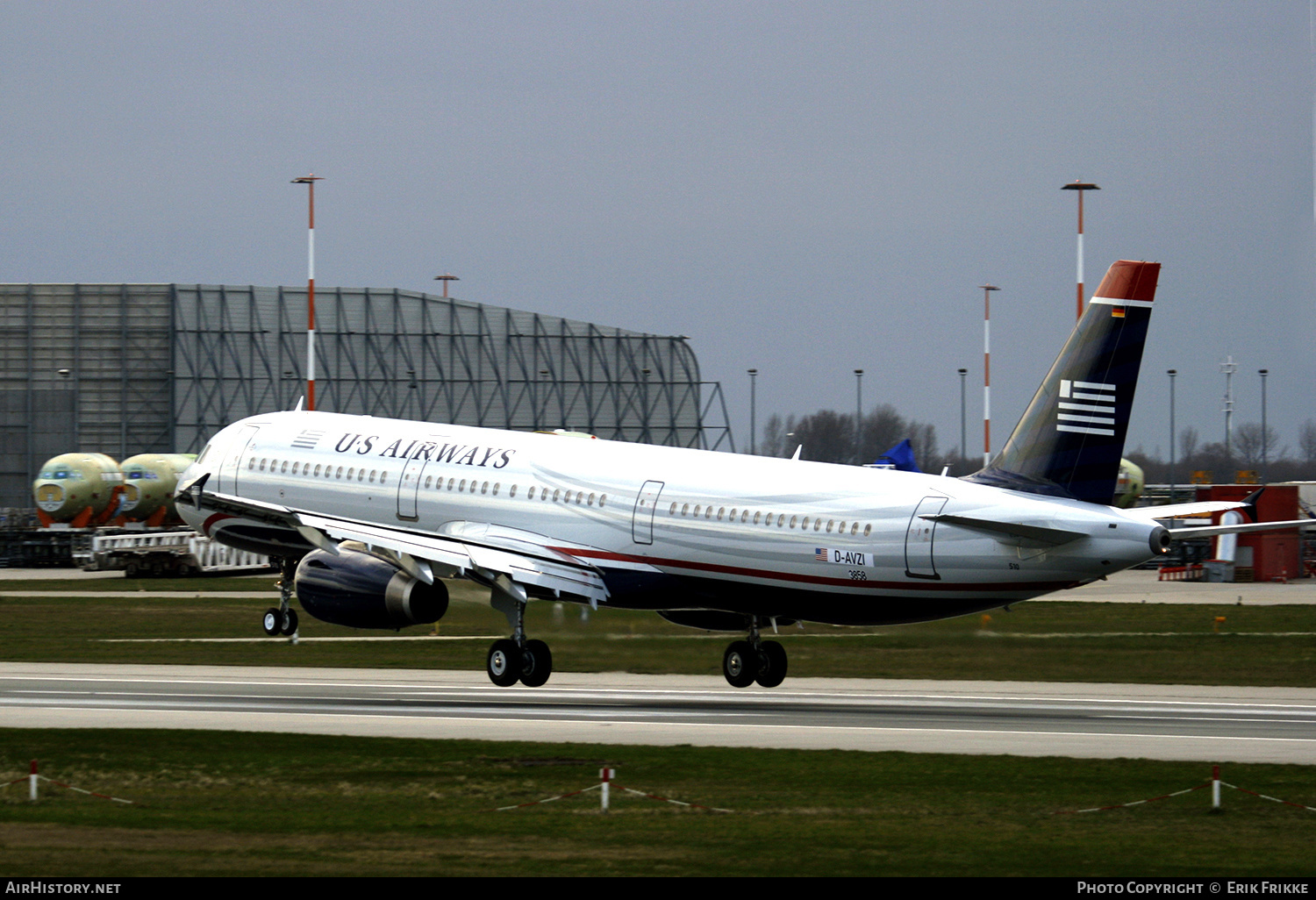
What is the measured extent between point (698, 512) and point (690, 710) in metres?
3.97

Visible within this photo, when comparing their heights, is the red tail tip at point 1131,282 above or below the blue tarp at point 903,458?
above

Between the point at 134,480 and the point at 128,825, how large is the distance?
80106mm

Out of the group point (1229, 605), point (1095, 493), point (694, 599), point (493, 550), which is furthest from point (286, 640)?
point (1229, 605)

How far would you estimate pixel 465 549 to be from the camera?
1385 inches

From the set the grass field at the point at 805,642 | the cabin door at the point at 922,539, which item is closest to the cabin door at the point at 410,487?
the grass field at the point at 805,642

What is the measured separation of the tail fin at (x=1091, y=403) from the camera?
30703 millimetres

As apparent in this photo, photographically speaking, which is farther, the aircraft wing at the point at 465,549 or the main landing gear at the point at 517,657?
the main landing gear at the point at 517,657

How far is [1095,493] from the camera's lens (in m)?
30.5

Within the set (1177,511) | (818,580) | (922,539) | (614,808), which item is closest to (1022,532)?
(922,539)

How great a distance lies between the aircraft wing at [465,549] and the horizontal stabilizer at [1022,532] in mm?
8685

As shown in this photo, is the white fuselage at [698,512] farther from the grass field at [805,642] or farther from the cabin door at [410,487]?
the grass field at [805,642]

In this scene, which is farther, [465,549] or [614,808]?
[465,549]

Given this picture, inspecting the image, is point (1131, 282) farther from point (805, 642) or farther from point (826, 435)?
point (826, 435)

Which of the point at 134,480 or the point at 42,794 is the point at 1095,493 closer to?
the point at 42,794
